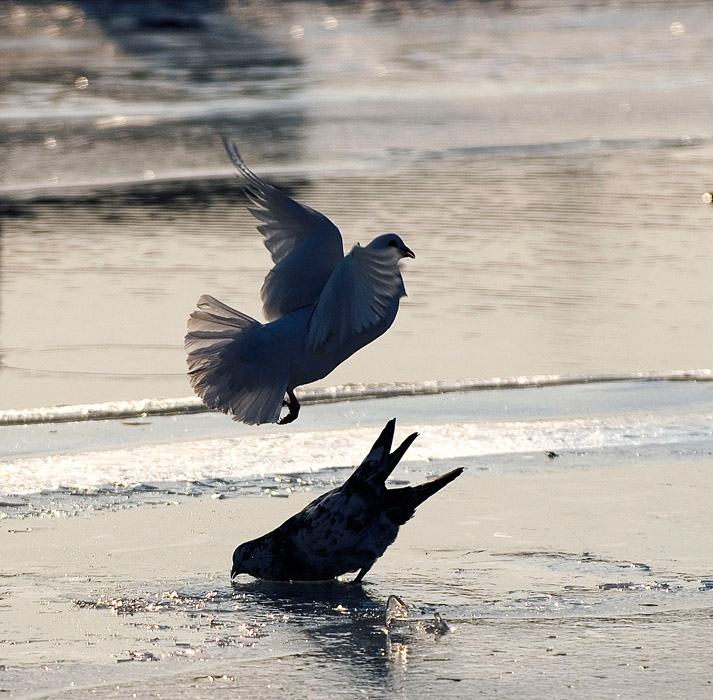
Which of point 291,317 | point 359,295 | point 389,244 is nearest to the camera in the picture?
point 389,244

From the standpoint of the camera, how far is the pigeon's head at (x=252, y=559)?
218 inches

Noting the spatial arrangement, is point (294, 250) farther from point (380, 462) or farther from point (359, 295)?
point (380, 462)

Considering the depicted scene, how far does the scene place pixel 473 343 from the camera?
9133 millimetres

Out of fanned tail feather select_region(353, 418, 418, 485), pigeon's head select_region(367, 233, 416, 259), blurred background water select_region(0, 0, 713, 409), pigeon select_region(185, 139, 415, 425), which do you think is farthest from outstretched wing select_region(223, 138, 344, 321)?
blurred background water select_region(0, 0, 713, 409)

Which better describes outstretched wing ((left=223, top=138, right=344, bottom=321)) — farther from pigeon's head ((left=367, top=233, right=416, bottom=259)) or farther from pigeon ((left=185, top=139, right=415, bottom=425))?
pigeon's head ((left=367, top=233, right=416, bottom=259))

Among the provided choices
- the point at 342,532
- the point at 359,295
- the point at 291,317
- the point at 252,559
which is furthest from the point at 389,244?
the point at 252,559

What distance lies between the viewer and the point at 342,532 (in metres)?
5.54

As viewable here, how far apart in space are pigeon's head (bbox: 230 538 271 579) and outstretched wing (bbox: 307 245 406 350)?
979mm

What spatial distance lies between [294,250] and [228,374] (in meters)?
0.69

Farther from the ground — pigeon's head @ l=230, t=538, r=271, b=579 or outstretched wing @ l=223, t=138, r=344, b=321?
outstretched wing @ l=223, t=138, r=344, b=321

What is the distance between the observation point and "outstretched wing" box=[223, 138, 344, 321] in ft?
21.8

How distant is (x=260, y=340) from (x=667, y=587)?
1916mm

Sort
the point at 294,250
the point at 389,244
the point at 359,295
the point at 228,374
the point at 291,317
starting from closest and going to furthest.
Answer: the point at 389,244 → the point at 359,295 → the point at 228,374 → the point at 291,317 → the point at 294,250

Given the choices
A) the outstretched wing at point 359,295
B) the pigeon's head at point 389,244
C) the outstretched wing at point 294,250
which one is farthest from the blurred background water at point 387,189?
the pigeon's head at point 389,244
